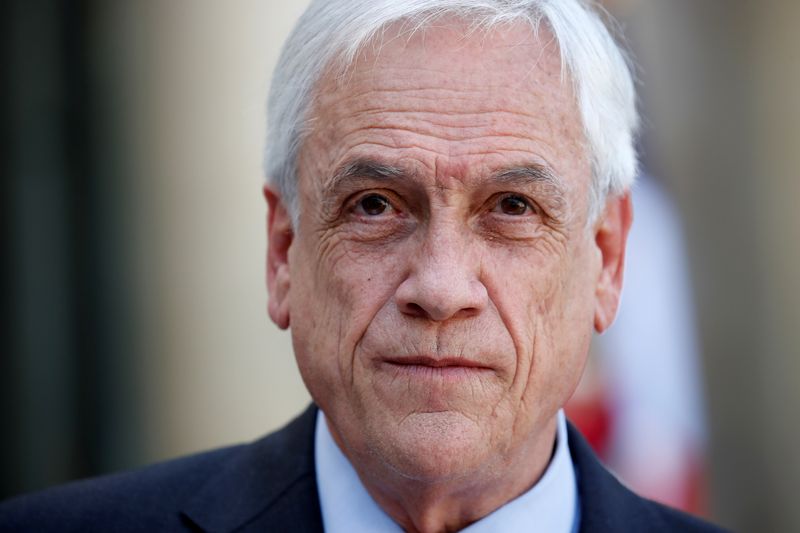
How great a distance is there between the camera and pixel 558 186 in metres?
2.82

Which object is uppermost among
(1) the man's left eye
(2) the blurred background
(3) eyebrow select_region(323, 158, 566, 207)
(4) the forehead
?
(4) the forehead

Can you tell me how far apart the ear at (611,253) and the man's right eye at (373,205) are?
2.01 ft

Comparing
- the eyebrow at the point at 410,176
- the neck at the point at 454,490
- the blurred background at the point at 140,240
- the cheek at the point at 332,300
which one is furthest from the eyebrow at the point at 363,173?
the blurred background at the point at 140,240

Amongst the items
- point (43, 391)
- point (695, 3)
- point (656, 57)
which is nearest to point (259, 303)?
point (43, 391)

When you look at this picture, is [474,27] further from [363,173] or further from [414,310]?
[414,310]

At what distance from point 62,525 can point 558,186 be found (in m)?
1.64

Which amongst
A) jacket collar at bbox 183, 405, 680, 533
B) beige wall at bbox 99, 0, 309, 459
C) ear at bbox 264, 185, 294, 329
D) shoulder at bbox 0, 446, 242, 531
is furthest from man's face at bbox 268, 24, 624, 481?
beige wall at bbox 99, 0, 309, 459

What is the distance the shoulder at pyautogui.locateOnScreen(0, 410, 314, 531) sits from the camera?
9.98 ft

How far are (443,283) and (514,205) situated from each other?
34cm

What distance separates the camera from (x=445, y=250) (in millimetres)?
2658

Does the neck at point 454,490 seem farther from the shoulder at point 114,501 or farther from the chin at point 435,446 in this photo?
the shoulder at point 114,501

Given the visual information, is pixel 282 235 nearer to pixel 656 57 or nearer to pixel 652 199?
pixel 652 199

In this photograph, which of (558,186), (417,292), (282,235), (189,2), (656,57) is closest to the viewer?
(417,292)

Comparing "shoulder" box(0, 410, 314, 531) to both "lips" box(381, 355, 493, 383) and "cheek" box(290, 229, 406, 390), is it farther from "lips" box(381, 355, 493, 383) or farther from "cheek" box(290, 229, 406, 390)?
"lips" box(381, 355, 493, 383)
